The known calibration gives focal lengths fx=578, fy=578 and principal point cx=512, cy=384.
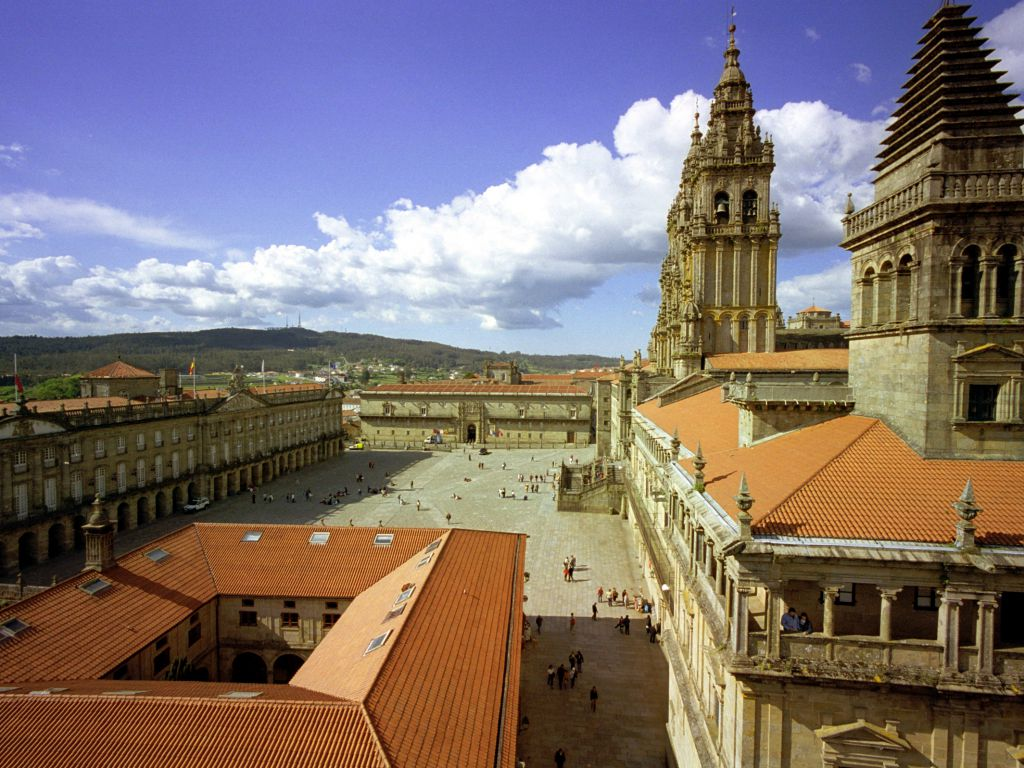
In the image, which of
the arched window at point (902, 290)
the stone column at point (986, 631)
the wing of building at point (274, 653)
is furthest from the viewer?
the arched window at point (902, 290)

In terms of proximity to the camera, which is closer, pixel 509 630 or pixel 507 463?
pixel 509 630

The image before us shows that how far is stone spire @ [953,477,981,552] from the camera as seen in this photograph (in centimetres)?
1120

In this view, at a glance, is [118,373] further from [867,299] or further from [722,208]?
[867,299]

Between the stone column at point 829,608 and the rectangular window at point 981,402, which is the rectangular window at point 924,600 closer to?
the stone column at point 829,608

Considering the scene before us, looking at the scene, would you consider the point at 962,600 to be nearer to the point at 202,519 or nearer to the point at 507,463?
the point at 202,519

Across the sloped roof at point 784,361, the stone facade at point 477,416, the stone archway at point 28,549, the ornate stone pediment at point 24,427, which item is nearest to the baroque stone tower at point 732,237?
the sloped roof at point 784,361

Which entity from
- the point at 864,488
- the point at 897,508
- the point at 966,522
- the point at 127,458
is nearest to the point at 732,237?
the point at 864,488

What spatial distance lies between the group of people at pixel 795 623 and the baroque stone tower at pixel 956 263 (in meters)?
5.38

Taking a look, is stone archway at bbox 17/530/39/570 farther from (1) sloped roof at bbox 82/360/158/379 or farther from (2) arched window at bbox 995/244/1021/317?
(2) arched window at bbox 995/244/1021/317

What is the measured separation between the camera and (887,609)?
38.8 feet

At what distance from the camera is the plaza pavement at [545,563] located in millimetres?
21344

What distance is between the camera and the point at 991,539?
11.6m

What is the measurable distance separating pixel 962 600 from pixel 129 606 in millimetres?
23313

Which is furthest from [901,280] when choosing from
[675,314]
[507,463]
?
[507,463]
